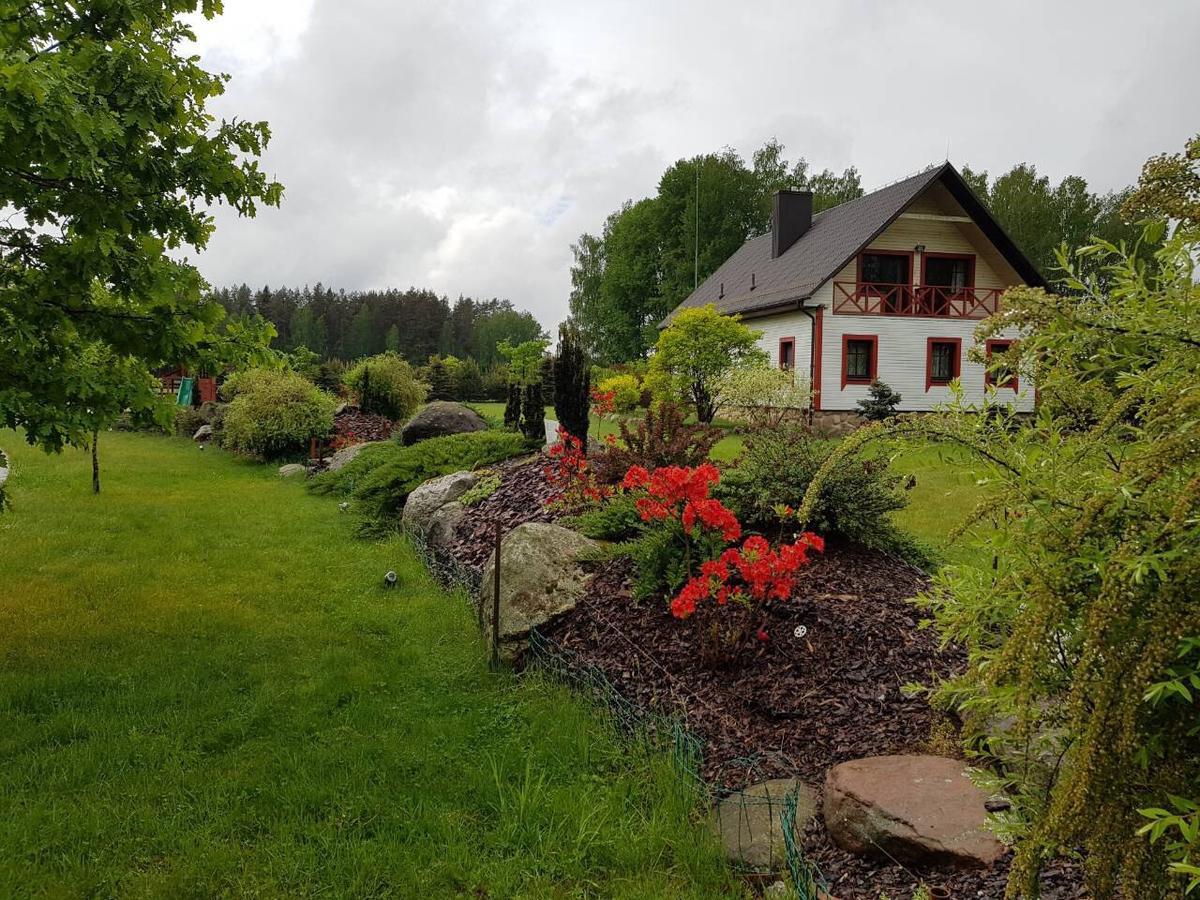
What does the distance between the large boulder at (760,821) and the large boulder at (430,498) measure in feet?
18.0

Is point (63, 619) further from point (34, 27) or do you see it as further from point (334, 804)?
point (34, 27)

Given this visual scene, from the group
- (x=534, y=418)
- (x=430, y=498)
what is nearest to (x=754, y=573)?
(x=430, y=498)

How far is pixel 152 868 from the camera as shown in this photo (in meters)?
2.98

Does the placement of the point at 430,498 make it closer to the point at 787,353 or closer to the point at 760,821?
the point at 760,821

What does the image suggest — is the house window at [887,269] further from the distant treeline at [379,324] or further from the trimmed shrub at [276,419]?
the distant treeline at [379,324]

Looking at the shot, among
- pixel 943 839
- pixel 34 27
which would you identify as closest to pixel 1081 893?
pixel 943 839

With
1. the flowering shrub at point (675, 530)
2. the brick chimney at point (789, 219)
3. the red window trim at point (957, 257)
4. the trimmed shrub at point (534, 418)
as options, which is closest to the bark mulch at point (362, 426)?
the trimmed shrub at point (534, 418)

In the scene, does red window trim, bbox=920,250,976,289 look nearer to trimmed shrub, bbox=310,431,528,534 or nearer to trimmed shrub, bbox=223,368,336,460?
trimmed shrub, bbox=310,431,528,534

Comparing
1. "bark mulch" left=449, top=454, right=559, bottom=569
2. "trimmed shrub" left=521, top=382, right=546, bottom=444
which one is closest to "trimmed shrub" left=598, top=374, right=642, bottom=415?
"trimmed shrub" left=521, top=382, right=546, bottom=444

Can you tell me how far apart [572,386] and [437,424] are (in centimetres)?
528

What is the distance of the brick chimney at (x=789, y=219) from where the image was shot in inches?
919

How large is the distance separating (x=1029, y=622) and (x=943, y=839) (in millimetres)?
1473

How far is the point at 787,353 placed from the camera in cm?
2048

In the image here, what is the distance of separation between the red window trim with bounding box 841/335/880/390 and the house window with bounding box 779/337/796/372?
1.36 m
